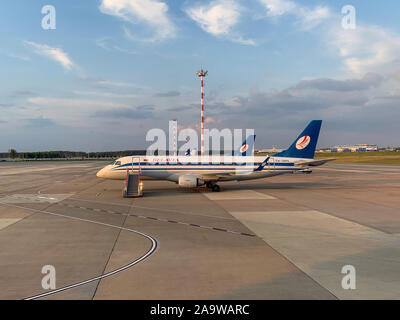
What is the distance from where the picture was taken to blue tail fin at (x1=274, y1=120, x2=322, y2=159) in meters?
32.9

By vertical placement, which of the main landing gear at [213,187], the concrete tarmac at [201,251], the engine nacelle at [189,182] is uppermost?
the engine nacelle at [189,182]

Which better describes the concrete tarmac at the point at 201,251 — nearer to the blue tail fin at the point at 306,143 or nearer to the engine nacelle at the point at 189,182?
the engine nacelle at the point at 189,182

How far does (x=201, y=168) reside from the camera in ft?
100

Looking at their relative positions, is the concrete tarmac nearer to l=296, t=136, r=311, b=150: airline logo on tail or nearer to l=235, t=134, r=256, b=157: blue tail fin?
l=296, t=136, r=311, b=150: airline logo on tail

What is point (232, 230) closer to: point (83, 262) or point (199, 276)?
point (199, 276)

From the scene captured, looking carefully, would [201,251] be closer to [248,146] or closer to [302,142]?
[302,142]

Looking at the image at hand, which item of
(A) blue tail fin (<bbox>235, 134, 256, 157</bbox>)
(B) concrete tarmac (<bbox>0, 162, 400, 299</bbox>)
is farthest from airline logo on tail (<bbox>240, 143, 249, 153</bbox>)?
(B) concrete tarmac (<bbox>0, 162, 400, 299</bbox>)

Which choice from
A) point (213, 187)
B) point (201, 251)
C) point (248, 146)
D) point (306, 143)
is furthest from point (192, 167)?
point (248, 146)

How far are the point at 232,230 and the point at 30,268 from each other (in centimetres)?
869

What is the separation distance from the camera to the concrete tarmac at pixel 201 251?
311 inches

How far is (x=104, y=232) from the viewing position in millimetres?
14141

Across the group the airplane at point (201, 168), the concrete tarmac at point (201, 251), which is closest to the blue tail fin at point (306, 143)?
the airplane at point (201, 168)
